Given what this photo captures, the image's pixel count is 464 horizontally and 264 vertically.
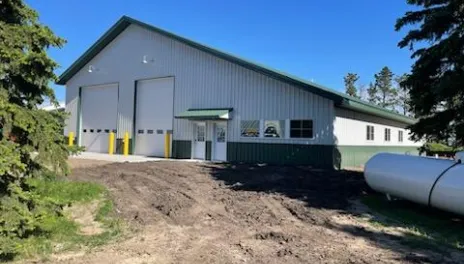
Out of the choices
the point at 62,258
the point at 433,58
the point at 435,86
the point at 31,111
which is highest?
the point at 433,58

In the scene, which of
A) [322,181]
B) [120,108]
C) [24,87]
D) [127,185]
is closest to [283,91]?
[322,181]

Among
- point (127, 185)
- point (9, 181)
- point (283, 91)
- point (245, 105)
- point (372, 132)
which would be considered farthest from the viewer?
point (372, 132)

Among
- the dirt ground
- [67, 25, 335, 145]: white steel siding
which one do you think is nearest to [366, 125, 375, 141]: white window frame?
[67, 25, 335, 145]: white steel siding

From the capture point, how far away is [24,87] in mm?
5922

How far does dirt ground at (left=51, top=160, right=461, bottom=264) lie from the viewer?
233 inches

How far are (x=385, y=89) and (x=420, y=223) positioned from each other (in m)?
71.0

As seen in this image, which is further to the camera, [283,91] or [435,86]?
[283,91]

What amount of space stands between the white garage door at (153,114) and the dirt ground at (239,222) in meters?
9.80

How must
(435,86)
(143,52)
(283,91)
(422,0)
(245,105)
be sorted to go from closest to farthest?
1. (435,86)
2. (422,0)
3. (283,91)
4. (245,105)
5. (143,52)

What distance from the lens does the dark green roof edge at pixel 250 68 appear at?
17747 mm

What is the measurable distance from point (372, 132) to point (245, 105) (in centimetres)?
777

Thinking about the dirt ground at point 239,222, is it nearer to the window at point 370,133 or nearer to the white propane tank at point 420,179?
the white propane tank at point 420,179

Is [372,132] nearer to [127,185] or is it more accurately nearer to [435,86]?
[435,86]

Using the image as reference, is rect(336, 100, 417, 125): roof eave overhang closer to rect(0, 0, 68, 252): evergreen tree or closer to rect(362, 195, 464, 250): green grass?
rect(362, 195, 464, 250): green grass
